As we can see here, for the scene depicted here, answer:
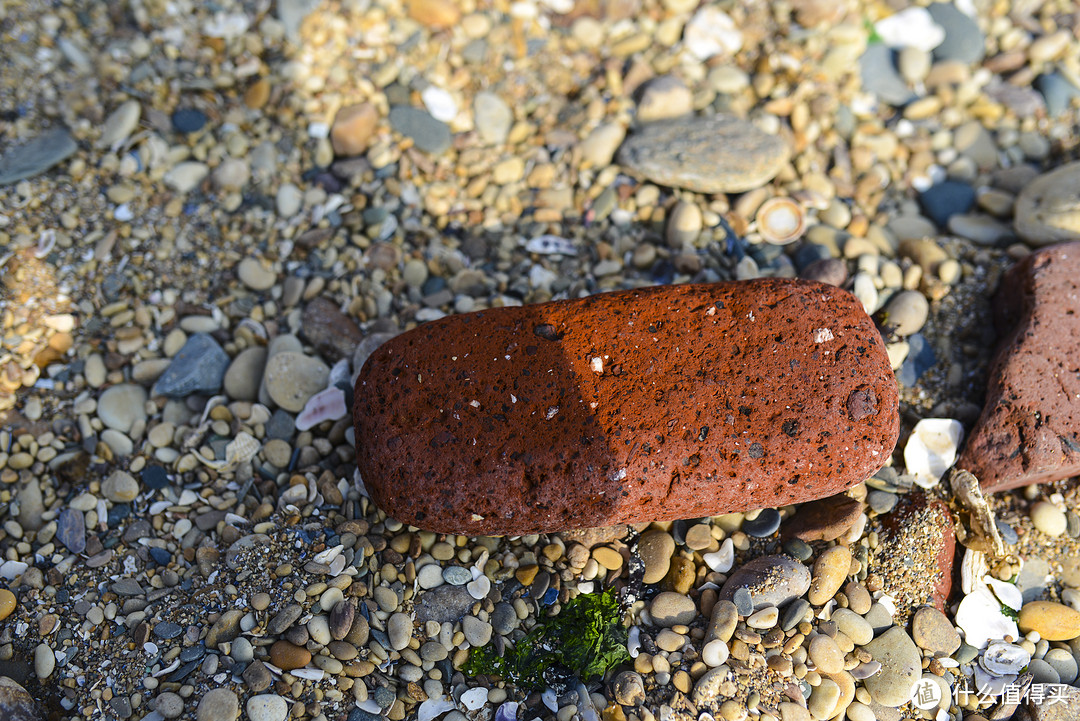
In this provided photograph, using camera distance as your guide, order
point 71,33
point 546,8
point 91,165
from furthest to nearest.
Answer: point 546,8
point 71,33
point 91,165

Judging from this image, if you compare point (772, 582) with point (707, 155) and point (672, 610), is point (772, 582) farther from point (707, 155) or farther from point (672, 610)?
point (707, 155)

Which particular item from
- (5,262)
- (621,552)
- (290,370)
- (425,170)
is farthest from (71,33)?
(621,552)

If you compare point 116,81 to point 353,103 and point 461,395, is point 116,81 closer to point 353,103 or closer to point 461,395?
point 353,103

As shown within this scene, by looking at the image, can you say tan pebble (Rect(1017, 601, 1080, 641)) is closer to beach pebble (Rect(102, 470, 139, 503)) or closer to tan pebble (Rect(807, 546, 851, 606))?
tan pebble (Rect(807, 546, 851, 606))

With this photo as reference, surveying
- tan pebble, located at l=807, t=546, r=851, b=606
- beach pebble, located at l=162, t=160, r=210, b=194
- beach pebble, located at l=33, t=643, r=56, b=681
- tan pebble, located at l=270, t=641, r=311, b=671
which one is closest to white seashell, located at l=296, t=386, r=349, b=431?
tan pebble, located at l=270, t=641, r=311, b=671

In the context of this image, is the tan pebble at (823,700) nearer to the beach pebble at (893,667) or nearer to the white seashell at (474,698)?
the beach pebble at (893,667)

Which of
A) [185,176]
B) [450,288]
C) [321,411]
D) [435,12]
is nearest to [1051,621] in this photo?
[450,288]
